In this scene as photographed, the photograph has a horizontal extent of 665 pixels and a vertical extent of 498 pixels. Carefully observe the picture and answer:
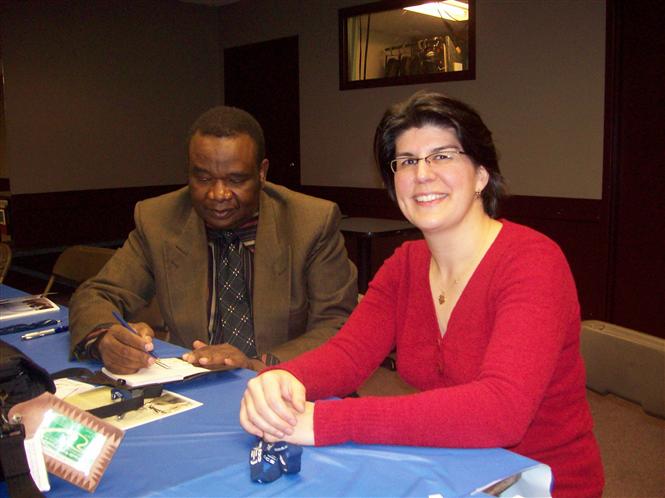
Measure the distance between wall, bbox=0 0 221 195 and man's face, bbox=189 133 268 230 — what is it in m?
4.74

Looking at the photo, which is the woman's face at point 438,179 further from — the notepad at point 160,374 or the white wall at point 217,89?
the white wall at point 217,89

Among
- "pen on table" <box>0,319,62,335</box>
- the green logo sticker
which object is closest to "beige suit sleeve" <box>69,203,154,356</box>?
"pen on table" <box>0,319,62,335</box>

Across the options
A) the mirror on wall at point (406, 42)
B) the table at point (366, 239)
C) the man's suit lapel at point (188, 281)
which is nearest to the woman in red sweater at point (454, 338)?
the man's suit lapel at point (188, 281)

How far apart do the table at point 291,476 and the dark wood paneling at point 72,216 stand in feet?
18.6

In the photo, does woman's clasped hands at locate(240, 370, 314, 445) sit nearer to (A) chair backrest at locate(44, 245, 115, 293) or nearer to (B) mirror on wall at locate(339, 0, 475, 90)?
(A) chair backrest at locate(44, 245, 115, 293)

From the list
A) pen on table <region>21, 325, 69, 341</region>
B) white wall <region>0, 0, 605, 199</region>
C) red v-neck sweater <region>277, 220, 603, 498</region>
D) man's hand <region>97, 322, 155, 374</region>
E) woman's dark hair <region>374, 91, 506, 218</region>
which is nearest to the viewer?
red v-neck sweater <region>277, 220, 603, 498</region>

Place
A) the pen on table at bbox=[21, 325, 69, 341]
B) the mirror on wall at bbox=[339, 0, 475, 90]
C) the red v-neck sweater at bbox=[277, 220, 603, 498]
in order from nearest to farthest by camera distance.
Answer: the red v-neck sweater at bbox=[277, 220, 603, 498] → the pen on table at bbox=[21, 325, 69, 341] → the mirror on wall at bbox=[339, 0, 475, 90]

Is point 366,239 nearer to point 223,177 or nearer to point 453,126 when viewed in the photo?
point 223,177

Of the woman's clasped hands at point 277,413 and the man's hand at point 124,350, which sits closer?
the woman's clasped hands at point 277,413

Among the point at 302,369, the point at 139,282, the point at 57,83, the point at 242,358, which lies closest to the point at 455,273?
the point at 302,369

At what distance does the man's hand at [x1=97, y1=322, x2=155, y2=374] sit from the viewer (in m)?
1.59

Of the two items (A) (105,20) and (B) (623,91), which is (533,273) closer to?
(B) (623,91)

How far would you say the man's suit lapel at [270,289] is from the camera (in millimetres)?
2086

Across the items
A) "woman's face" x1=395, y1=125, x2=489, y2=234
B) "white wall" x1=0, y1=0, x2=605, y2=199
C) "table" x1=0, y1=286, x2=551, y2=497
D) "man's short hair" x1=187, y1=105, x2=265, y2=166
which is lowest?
"table" x1=0, y1=286, x2=551, y2=497
